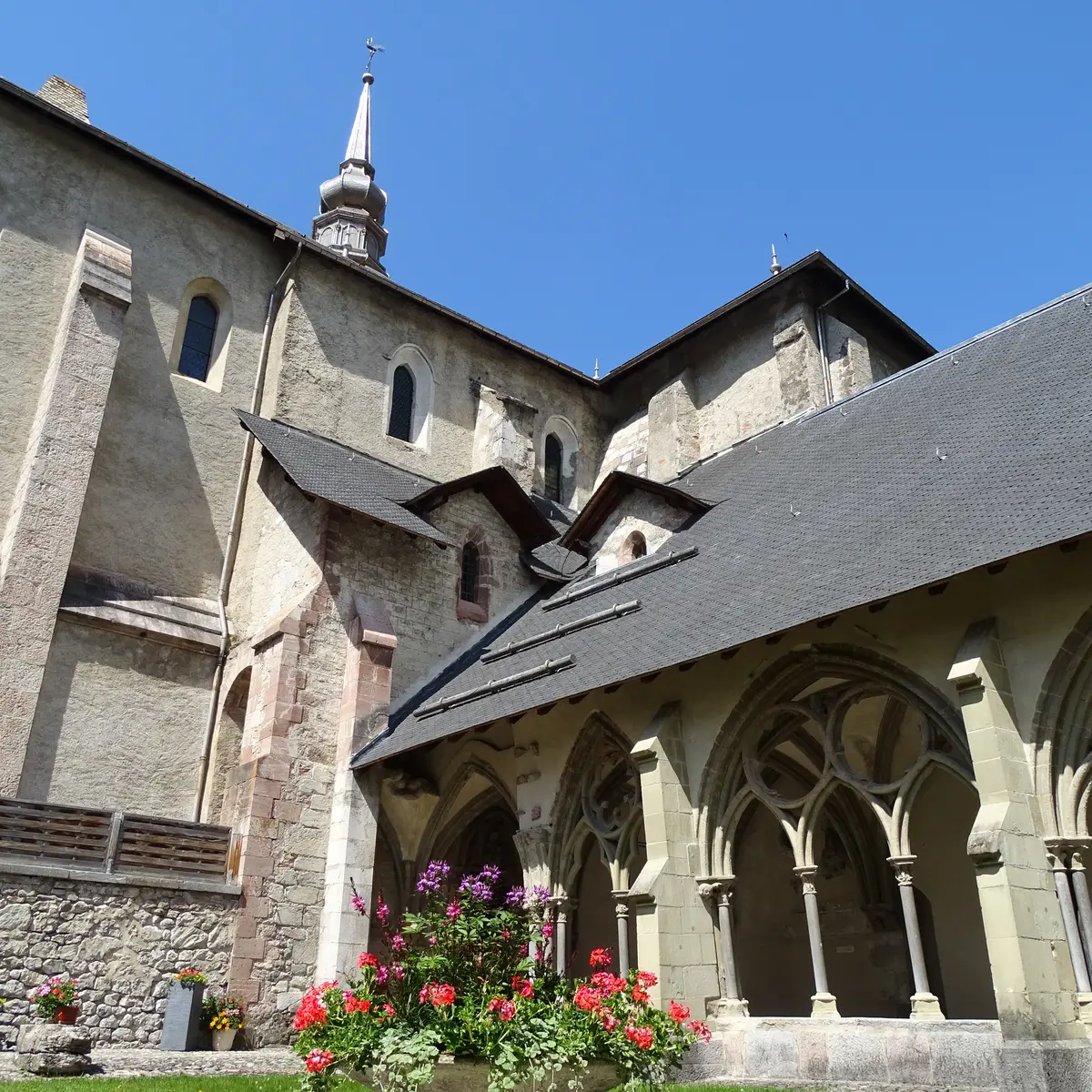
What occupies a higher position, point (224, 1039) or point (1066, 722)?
point (1066, 722)

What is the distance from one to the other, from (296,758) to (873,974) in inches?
288

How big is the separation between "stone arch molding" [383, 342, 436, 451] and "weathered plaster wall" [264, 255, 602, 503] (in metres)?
0.08

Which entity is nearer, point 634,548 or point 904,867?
point 904,867

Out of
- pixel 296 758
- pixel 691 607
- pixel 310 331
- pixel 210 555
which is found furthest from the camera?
pixel 310 331

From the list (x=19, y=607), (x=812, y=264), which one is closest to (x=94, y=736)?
(x=19, y=607)

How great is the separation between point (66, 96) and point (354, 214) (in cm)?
1346

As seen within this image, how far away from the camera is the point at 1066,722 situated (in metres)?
8.22

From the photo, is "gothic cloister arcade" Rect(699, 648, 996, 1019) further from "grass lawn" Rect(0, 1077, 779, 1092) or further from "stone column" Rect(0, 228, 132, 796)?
"stone column" Rect(0, 228, 132, 796)

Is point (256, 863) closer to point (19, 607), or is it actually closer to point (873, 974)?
point (19, 607)

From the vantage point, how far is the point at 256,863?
12.0 meters

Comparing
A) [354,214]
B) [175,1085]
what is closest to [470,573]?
[175,1085]

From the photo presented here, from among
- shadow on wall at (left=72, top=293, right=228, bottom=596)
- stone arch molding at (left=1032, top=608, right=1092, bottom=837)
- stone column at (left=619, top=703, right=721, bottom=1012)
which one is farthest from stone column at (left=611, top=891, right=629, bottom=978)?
shadow on wall at (left=72, top=293, right=228, bottom=596)

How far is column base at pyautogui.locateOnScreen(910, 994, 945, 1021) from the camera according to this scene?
26.5ft

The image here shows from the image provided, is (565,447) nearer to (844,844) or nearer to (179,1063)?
(844,844)
